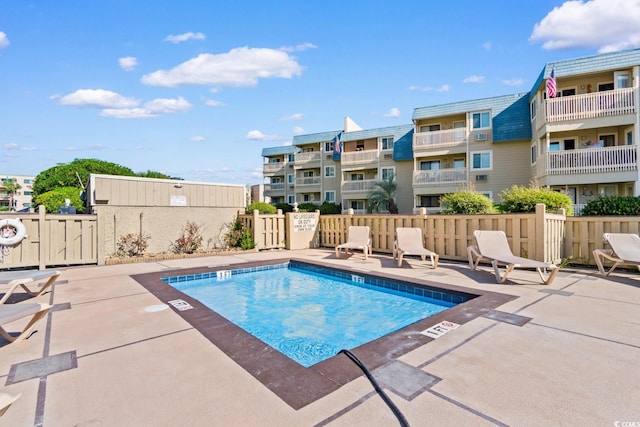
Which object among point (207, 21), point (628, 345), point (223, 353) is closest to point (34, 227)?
point (223, 353)

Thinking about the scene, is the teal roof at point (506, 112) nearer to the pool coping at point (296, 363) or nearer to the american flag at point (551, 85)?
the american flag at point (551, 85)

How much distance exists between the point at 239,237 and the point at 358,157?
1941cm

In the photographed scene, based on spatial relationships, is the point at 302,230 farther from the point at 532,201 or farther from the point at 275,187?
the point at 275,187

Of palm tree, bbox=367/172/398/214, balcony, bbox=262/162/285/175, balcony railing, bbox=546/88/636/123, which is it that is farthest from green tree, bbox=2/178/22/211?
balcony railing, bbox=546/88/636/123

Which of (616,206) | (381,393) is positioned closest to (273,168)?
(616,206)

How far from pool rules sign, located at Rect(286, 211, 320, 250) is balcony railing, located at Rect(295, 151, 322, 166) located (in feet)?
74.4

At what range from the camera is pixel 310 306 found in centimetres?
574

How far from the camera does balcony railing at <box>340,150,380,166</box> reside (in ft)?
92.8

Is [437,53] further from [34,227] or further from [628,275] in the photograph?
[34,227]

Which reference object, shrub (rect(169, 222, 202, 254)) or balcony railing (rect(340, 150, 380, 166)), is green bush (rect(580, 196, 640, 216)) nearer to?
shrub (rect(169, 222, 202, 254))

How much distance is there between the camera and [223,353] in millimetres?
3049

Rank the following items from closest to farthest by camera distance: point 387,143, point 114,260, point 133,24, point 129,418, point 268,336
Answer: point 129,418
point 268,336
point 114,260
point 133,24
point 387,143

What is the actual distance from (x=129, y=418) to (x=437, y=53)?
14547mm

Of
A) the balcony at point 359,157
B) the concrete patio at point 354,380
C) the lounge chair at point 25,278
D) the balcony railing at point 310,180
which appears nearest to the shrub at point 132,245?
the lounge chair at point 25,278
